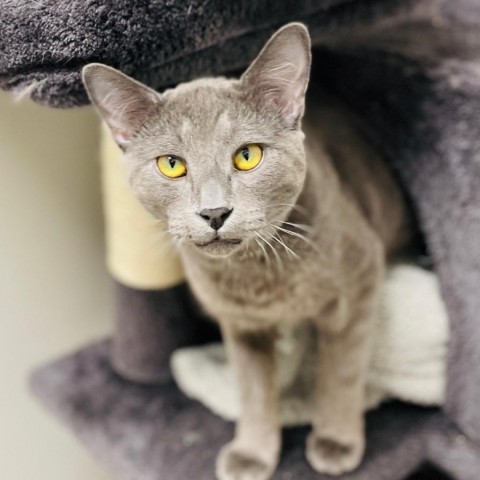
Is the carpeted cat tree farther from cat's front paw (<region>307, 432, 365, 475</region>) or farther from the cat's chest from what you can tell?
the cat's chest

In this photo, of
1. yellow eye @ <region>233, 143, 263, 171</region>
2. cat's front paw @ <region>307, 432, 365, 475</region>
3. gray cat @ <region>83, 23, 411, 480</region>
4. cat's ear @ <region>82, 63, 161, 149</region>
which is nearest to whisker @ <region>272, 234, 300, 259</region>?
gray cat @ <region>83, 23, 411, 480</region>

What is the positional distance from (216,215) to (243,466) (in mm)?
479

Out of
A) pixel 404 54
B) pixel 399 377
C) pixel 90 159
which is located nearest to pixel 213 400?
pixel 399 377

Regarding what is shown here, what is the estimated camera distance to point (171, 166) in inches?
30.1

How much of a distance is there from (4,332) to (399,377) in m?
0.79

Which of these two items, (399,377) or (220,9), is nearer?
(220,9)

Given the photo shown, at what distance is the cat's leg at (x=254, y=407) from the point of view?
99cm

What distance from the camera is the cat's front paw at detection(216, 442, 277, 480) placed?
977 mm

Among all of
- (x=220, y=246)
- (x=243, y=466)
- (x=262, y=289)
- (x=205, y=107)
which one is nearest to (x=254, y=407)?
(x=243, y=466)

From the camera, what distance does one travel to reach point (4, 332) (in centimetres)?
128

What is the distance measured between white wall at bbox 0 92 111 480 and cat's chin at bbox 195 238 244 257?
2.09ft

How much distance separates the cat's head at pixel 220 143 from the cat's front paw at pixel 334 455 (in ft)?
1.34

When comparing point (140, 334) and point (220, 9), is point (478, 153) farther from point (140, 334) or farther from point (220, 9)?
point (140, 334)

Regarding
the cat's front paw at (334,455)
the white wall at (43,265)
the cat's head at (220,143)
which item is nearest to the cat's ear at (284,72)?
the cat's head at (220,143)
